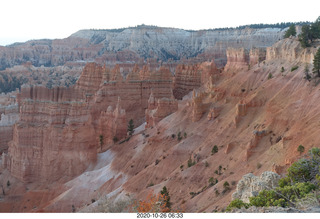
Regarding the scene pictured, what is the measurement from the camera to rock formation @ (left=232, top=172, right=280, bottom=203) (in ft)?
55.0

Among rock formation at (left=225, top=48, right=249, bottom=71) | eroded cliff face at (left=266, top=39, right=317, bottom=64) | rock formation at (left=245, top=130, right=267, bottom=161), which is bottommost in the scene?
rock formation at (left=245, top=130, right=267, bottom=161)

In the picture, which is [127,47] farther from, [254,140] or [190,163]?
[254,140]

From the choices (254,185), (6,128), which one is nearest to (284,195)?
(254,185)

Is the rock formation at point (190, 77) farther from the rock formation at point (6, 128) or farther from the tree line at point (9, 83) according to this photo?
the tree line at point (9, 83)

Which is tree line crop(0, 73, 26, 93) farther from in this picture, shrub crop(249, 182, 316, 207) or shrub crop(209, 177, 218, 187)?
Answer: shrub crop(249, 182, 316, 207)

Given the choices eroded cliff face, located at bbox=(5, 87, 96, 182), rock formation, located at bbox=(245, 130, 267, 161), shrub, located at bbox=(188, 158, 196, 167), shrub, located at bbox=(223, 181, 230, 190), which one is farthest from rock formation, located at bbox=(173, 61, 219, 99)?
shrub, located at bbox=(223, 181, 230, 190)

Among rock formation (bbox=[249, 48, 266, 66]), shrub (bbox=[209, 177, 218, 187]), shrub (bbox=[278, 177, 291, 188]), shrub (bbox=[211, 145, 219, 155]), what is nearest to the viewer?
shrub (bbox=[278, 177, 291, 188])

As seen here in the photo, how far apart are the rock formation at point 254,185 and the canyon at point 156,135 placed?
196 centimetres

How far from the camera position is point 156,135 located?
41156 millimetres

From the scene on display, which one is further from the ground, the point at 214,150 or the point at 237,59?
the point at 237,59

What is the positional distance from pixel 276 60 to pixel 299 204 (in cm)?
2949

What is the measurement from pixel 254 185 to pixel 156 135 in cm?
2441

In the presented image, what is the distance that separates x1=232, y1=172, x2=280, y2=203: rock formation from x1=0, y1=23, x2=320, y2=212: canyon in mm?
1960

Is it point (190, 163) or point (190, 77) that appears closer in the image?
point (190, 163)
